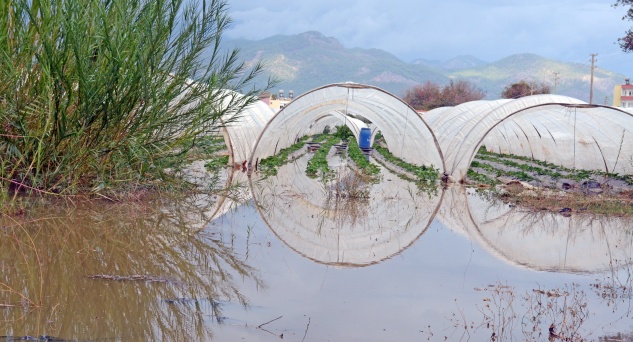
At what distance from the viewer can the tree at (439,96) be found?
75.3 meters

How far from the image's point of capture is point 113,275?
6.72 m

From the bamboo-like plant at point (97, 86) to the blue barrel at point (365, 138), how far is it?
857 inches

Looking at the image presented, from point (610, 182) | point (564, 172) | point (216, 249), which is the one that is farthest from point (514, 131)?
point (216, 249)

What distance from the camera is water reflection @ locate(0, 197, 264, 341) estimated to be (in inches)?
210

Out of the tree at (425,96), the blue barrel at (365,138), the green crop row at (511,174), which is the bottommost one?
the green crop row at (511,174)

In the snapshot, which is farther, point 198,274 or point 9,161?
point 9,161

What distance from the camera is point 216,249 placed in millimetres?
8523

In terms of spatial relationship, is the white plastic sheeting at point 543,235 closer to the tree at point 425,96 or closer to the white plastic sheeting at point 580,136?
the white plastic sheeting at point 580,136

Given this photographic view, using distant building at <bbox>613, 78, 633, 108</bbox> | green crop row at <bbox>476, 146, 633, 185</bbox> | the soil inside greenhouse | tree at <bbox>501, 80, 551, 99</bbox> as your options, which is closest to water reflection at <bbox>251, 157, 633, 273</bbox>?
the soil inside greenhouse

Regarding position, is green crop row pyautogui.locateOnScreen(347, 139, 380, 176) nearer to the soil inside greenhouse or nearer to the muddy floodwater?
the soil inside greenhouse

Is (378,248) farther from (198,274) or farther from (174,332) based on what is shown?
(174,332)

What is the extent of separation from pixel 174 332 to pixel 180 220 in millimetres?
5073

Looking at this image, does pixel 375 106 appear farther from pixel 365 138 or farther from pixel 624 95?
pixel 624 95

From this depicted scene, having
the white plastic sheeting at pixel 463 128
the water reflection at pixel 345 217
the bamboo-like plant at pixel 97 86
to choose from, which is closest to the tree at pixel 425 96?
the white plastic sheeting at pixel 463 128
